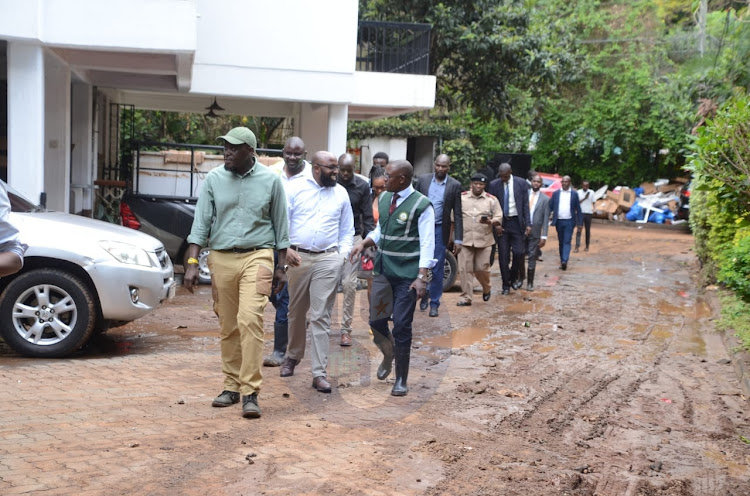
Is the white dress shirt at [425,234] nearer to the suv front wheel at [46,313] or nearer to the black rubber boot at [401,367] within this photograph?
the black rubber boot at [401,367]

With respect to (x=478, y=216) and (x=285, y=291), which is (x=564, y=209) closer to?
(x=478, y=216)

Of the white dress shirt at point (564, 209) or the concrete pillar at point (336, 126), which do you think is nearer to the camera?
the concrete pillar at point (336, 126)

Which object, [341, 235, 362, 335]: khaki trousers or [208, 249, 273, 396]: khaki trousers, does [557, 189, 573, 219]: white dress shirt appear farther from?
[208, 249, 273, 396]: khaki trousers

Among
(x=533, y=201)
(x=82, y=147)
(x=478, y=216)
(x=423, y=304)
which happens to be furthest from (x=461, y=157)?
(x=423, y=304)

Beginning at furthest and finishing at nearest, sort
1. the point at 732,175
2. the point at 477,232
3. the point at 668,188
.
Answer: the point at 668,188 < the point at 477,232 < the point at 732,175

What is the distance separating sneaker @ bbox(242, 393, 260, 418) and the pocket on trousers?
0.73 m

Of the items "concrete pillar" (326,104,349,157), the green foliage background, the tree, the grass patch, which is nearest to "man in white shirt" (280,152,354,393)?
the green foliage background

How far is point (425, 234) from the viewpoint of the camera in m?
7.18

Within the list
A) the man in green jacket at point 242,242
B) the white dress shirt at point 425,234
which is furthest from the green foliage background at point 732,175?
the man in green jacket at point 242,242

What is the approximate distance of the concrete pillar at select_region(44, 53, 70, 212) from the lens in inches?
494

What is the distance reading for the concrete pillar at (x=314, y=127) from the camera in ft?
60.2

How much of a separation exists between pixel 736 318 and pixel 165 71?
8.91 m

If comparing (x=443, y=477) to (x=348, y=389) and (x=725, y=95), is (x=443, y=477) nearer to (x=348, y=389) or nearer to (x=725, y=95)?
(x=348, y=389)

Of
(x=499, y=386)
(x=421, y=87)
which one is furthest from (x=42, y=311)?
(x=421, y=87)
